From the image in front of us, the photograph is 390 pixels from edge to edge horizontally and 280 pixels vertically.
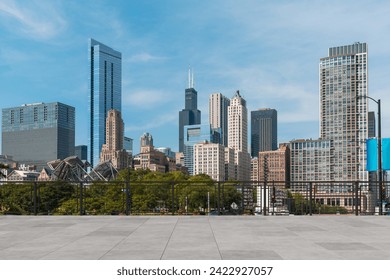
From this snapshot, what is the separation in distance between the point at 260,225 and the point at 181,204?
59.6 m

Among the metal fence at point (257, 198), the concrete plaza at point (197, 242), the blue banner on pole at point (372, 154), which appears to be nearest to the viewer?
the concrete plaza at point (197, 242)

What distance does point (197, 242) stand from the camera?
12.1 m

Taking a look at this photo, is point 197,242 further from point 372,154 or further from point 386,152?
point 372,154

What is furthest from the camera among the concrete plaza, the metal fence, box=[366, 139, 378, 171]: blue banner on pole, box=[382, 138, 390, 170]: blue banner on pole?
box=[366, 139, 378, 171]: blue banner on pole

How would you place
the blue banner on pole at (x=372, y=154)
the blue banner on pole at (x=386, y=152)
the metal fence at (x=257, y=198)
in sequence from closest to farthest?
the metal fence at (x=257, y=198)
the blue banner on pole at (x=386, y=152)
the blue banner on pole at (x=372, y=154)

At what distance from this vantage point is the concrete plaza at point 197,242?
10086 mm

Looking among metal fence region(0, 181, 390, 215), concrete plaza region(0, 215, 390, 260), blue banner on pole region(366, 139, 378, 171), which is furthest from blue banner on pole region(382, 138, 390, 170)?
concrete plaza region(0, 215, 390, 260)

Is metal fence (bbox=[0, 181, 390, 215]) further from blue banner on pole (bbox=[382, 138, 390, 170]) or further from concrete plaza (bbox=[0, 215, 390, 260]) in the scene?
concrete plaza (bbox=[0, 215, 390, 260])

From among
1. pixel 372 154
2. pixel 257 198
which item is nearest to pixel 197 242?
pixel 372 154

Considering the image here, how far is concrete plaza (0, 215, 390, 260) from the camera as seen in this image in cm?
1009

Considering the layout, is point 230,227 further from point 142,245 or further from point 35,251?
point 35,251

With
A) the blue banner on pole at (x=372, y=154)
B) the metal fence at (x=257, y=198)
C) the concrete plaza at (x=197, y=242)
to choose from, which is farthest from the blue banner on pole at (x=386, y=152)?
the concrete plaza at (x=197, y=242)

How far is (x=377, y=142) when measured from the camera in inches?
990

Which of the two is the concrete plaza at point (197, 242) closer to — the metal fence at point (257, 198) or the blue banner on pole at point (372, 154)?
the metal fence at point (257, 198)
